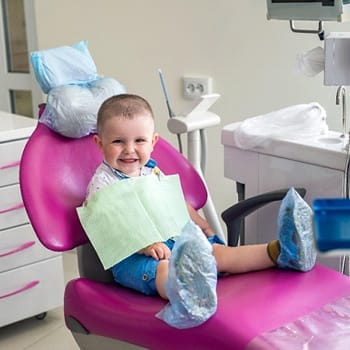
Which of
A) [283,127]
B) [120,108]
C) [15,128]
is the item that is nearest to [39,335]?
[15,128]

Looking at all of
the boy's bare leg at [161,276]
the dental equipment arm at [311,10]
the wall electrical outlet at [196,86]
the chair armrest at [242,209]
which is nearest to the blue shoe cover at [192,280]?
the boy's bare leg at [161,276]

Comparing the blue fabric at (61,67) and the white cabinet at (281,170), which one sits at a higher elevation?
the blue fabric at (61,67)

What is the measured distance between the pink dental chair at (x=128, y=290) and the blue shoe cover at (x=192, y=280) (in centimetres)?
4

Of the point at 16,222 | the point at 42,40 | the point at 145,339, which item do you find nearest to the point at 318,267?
the point at 145,339

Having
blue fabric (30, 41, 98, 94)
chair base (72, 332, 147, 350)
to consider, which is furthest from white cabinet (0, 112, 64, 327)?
chair base (72, 332, 147, 350)

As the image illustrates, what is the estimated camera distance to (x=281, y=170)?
1729mm

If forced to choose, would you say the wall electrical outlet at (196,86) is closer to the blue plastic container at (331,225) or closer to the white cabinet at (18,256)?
the white cabinet at (18,256)

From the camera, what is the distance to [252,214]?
1.84 meters

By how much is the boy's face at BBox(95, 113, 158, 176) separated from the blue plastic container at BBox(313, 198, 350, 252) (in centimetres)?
104

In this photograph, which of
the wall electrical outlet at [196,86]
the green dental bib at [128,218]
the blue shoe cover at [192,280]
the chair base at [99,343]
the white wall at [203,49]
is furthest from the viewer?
the wall electrical outlet at [196,86]

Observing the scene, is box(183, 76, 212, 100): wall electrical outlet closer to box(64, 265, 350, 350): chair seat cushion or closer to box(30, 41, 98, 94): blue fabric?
box(30, 41, 98, 94): blue fabric

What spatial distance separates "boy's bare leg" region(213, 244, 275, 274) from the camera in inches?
62.3

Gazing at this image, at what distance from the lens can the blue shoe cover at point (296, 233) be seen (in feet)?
4.91

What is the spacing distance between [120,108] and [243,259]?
506 mm
